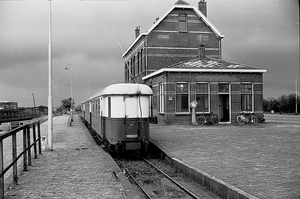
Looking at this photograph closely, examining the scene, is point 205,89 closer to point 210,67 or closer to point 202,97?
point 202,97

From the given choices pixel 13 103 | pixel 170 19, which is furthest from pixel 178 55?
pixel 13 103

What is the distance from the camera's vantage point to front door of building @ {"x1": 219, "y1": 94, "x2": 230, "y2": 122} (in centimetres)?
2728

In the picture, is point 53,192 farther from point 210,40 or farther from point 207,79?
point 210,40

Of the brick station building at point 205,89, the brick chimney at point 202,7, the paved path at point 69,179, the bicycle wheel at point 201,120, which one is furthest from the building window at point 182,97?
the paved path at point 69,179

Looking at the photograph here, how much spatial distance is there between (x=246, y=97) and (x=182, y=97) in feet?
16.7

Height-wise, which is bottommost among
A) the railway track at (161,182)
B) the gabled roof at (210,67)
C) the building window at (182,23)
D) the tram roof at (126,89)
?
the railway track at (161,182)

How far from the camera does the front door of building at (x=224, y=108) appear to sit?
89.5 feet

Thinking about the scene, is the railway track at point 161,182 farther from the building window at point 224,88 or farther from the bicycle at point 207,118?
the building window at point 224,88

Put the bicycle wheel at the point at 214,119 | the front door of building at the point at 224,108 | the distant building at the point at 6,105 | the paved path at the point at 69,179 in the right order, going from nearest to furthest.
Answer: the paved path at the point at 69,179
the bicycle wheel at the point at 214,119
the front door of building at the point at 224,108
the distant building at the point at 6,105

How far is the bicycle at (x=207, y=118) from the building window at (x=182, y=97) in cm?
116

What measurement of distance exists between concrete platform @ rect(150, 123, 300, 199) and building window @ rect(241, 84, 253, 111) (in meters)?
12.1

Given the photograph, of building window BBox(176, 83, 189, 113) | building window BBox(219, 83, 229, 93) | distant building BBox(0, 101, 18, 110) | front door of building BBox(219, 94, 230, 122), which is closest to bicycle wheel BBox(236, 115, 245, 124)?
front door of building BBox(219, 94, 230, 122)

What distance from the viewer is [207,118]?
86.0 ft

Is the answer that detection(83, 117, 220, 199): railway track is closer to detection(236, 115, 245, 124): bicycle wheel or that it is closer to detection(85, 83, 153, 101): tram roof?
detection(85, 83, 153, 101): tram roof
